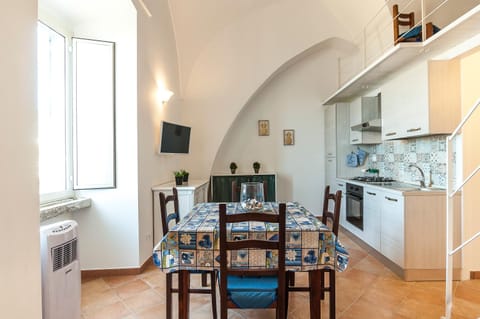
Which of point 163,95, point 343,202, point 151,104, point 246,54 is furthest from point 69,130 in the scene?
point 343,202

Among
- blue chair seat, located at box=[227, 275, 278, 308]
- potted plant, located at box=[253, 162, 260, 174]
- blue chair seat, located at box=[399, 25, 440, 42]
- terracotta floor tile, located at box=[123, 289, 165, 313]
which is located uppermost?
blue chair seat, located at box=[399, 25, 440, 42]

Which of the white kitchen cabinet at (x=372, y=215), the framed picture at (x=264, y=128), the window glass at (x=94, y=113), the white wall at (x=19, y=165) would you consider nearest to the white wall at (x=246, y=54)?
the framed picture at (x=264, y=128)

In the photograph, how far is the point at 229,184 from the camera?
5016 millimetres

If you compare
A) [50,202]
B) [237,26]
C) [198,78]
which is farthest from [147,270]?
[237,26]

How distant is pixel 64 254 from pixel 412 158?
3830 millimetres

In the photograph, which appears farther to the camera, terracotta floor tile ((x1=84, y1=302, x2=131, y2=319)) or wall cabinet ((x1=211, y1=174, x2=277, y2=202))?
wall cabinet ((x1=211, y1=174, x2=277, y2=202))

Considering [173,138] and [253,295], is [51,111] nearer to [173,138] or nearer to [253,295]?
[173,138]

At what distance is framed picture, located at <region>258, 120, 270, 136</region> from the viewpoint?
5.36 meters

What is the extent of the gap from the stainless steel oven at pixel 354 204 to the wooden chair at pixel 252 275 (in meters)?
2.40

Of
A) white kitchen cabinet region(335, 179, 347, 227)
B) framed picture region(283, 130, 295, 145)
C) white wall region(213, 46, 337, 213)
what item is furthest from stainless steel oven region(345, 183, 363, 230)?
framed picture region(283, 130, 295, 145)

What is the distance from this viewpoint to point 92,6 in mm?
2666

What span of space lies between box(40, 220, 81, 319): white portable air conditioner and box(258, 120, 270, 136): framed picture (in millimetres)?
3952

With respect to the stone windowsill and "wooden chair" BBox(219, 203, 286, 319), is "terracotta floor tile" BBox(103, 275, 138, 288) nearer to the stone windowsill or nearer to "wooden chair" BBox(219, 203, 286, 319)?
the stone windowsill

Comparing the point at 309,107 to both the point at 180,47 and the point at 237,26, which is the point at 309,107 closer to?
the point at 237,26
